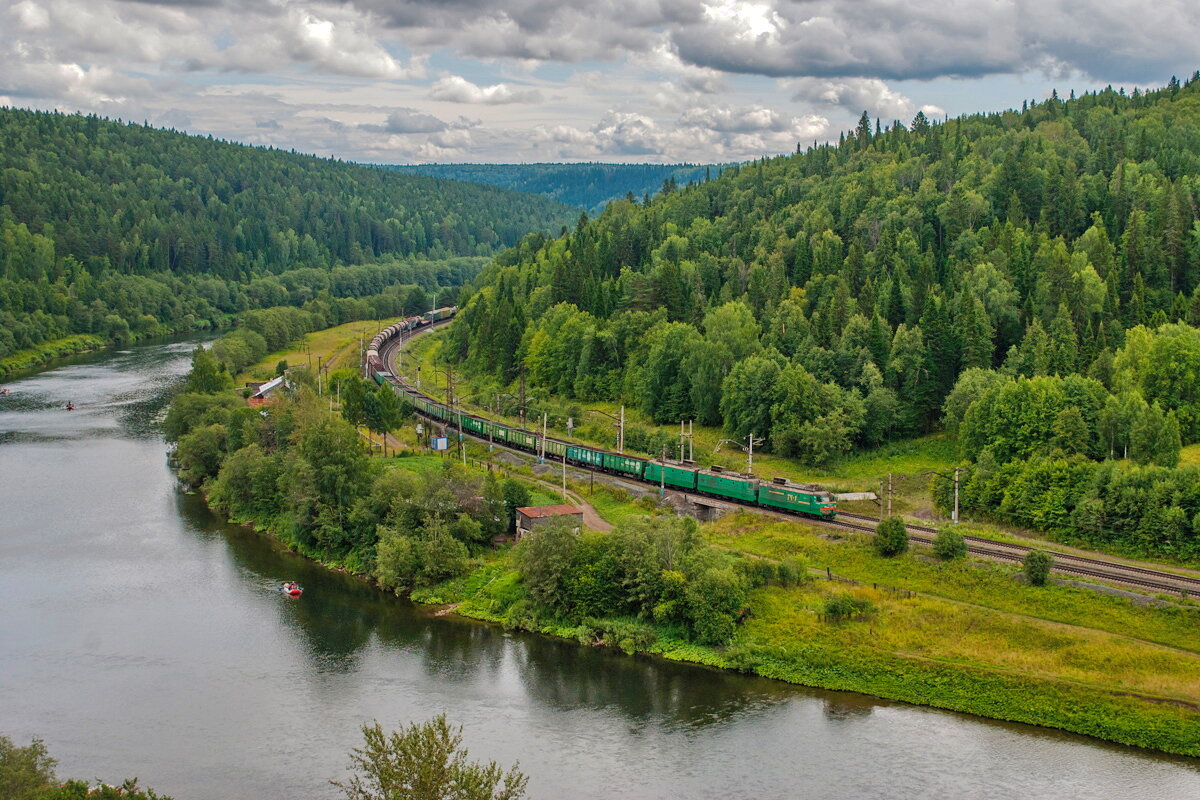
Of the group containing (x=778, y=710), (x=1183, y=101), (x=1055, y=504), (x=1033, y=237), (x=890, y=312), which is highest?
(x=1183, y=101)

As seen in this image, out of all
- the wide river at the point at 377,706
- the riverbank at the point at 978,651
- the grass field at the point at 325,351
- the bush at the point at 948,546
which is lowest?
the wide river at the point at 377,706

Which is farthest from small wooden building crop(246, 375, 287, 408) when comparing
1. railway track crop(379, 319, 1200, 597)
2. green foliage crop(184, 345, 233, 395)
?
railway track crop(379, 319, 1200, 597)

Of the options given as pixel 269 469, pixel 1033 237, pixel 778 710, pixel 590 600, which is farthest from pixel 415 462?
pixel 1033 237

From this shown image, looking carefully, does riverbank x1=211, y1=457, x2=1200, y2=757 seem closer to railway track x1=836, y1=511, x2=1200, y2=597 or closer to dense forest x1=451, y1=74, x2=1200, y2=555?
railway track x1=836, y1=511, x2=1200, y2=597

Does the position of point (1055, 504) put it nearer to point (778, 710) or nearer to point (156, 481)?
point (778, 710)

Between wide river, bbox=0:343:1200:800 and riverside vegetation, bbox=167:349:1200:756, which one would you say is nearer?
wide river, bbox=0:343:1200:800

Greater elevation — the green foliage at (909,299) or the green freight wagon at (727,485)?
the green foliage at (909,299)

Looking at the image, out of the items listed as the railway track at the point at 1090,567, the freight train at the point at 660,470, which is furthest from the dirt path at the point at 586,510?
the railway track at the point at 1090,567

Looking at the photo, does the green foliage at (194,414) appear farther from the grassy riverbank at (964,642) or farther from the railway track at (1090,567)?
the railway track at (1090,567)
